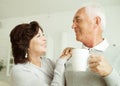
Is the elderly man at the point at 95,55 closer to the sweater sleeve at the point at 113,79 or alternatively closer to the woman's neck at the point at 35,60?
the sweater sleeve at the point at 113,79

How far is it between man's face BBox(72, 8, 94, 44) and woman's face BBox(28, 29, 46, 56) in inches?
8.6

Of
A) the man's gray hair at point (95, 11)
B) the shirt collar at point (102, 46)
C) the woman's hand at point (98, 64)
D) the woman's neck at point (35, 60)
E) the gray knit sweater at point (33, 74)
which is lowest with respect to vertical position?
the gray knit sweater at point (33, 74)

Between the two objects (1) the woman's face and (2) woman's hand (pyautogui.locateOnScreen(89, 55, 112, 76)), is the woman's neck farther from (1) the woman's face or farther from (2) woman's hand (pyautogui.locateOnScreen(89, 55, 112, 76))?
(2) woman's hand (pyautogui.locateOnScreen(89, 55, 112, 76))

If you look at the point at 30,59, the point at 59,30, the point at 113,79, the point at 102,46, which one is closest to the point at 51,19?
the point at 59,30

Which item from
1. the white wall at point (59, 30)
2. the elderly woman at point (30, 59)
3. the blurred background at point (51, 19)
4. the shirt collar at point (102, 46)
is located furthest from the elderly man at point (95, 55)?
the white wall at point (59, 30)

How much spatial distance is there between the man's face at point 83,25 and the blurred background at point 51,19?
1.60 meters

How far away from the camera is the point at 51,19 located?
11.2ft

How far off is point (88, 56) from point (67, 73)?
0.97 feet

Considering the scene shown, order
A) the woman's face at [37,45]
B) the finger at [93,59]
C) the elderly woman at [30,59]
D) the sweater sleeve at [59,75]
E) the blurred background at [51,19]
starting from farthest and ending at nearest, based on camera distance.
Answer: the blurred background at [51,19] < the woman's face at [37,45] < the elderly woman at [30,59] < the sweater sleeve at [59,75] < the finger at [93,59]

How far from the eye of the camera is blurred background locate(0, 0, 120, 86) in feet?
9.93

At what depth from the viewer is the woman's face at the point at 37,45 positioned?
1.34 m

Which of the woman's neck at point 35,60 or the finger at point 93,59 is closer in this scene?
the finger at point 93,59

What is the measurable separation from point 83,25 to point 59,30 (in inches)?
81.7

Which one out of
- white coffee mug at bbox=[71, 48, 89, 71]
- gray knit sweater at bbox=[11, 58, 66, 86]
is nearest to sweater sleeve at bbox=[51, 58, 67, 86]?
gray knit sweater at bbox=[11, 58, 66, 86]
